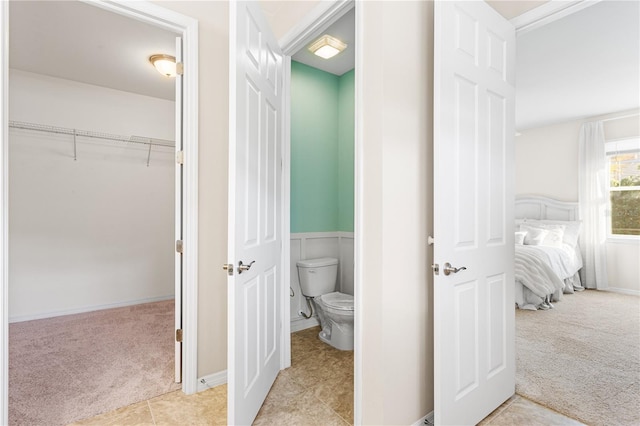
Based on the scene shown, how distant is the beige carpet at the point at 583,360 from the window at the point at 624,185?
1387mm

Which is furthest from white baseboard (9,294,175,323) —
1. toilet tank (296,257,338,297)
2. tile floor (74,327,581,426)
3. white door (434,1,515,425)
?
white door (434,1,515,425)

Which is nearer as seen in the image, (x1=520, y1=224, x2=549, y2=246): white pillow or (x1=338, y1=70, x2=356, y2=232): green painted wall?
(x1=338, y1=70, x2=356, y2=232): green painted wall

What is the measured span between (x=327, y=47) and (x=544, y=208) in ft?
15.7

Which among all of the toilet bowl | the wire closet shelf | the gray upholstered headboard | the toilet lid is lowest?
the toilet bowl

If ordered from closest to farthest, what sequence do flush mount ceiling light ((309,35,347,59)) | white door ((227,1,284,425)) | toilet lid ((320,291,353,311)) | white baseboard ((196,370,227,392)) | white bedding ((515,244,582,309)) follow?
white door ((227,1,284,425)) < white baseboard ((196,370,227,392)) < toilet lid ((320,291,353,311)) < flush mount ceiling light ((309,35,347,59)) < white bedding ((515,244,582,309))

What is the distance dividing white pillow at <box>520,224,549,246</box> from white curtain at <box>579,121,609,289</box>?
0.71 m

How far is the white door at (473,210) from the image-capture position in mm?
1534

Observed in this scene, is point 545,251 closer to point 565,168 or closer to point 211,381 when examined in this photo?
point 565,168

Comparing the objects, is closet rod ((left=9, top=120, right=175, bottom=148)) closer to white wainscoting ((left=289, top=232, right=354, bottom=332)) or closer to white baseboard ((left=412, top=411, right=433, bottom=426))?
white wainscoting ((left=289, top=232, right=354, bottom=332))

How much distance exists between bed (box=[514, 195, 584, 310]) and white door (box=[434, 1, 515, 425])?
7.97ft

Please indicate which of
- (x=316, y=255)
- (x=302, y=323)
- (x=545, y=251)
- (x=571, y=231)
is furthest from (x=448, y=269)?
(x=571, y=231)

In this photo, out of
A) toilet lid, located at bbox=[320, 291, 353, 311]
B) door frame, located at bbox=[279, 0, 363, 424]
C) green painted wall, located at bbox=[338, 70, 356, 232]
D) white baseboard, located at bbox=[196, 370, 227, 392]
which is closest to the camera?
door frame, located at bbox=[279, 0, 363, 424]

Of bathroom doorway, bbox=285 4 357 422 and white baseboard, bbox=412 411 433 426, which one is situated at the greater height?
bathroom doorway, bbox=285 4 357 422

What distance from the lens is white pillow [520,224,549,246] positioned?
491cm
